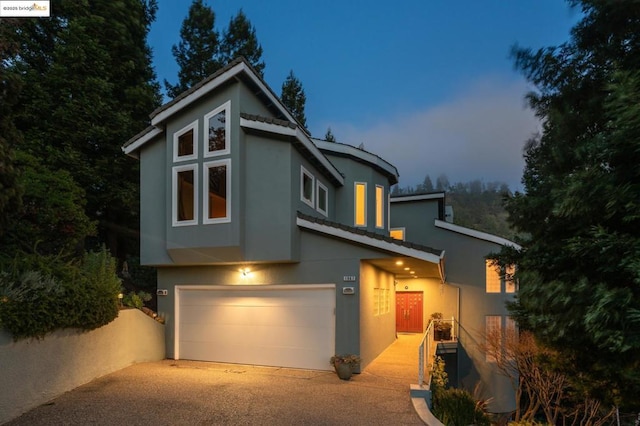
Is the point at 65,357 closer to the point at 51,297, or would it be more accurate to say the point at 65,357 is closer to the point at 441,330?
the point at 51,297

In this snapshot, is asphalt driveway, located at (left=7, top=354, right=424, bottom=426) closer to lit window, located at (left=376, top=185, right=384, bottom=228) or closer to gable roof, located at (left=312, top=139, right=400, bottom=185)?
lit window, located at (left=376, top=185, right=384, bottom=228)

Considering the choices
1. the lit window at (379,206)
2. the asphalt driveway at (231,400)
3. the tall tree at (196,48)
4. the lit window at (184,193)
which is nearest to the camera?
the asphalt driveway at (231,400)

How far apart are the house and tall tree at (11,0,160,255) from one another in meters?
→ 5.95

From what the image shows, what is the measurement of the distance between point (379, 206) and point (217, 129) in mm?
7495

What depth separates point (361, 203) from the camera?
14219 millimetres

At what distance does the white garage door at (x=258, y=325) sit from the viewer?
9.64 m

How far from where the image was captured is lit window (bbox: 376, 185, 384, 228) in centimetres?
1487

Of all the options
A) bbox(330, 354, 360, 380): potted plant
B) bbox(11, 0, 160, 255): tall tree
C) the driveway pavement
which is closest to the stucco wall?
the driveway pavement

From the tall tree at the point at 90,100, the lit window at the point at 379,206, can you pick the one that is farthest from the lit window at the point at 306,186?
the tall tree at the point at 90,100

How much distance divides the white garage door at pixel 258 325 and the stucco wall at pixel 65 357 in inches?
43.2

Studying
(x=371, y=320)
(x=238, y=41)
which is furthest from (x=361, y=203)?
(x=238, y=41)

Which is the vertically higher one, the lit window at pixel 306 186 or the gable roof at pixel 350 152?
the gable roof at pixel 350 152

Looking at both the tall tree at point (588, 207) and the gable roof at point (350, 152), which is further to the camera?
the gable roof at point (350, 152)

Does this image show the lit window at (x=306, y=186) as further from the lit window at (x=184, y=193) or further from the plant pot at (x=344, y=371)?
the plant pot at (x=344, y=371)
